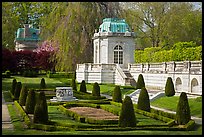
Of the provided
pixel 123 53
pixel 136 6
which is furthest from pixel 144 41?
pixel 123 53

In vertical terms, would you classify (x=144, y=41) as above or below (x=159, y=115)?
above

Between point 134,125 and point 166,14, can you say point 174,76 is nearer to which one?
point 134,125

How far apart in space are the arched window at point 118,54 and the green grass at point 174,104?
16.5m

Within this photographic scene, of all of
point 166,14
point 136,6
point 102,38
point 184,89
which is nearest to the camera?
point 184,89

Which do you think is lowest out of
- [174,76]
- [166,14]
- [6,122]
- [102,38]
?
[6,122]

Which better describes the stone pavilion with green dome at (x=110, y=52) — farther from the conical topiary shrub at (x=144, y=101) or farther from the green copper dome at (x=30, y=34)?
the green copper dome at (x=30, y=34)

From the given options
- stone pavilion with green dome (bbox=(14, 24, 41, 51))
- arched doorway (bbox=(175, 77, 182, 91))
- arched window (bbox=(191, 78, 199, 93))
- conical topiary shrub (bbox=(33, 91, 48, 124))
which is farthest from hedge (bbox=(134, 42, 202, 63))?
stone pavilion with green dome (bbox=(14, 24, 41, 51))

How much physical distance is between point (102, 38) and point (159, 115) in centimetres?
2379

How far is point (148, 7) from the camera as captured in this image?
61.4 meters

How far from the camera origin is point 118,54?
41.5 m

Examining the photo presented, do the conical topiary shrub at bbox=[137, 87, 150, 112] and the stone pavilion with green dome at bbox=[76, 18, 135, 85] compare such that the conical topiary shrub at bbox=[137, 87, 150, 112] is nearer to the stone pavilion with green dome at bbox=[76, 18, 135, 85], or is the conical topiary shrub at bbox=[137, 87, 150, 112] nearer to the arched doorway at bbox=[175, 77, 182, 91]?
the arched doorway at bbox=[175, 77, 182, 91]

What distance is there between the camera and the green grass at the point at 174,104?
19516 millimetres

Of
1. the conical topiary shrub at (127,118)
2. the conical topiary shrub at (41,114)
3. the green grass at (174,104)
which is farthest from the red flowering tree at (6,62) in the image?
the conical topiary shrub at (127,118)

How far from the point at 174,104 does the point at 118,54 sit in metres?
19.8
